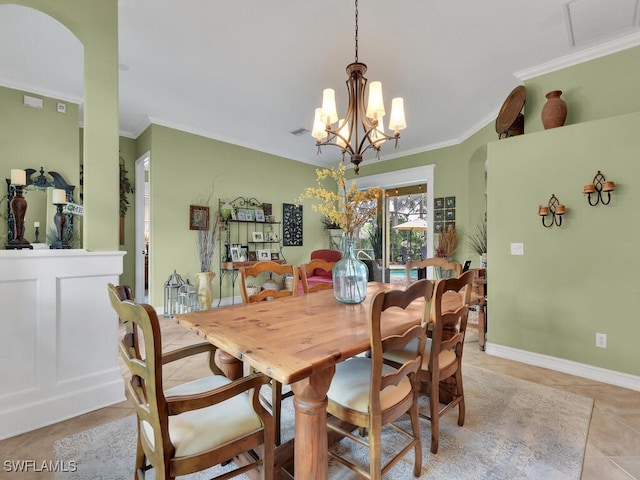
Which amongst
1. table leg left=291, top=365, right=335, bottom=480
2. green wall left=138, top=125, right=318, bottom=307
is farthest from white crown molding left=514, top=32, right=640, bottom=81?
green wall left=138, top=125, right=318, bottom=307

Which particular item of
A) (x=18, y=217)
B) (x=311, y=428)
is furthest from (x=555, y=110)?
(x=18, y=217)

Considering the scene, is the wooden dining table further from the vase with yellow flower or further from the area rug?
the area rug

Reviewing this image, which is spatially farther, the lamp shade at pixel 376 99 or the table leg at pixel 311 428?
the lamp shade at pixel 376 99

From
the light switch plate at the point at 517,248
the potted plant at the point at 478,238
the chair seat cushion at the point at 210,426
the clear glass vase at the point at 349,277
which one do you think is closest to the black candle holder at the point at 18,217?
the chair seat cushion at the point at 210,426

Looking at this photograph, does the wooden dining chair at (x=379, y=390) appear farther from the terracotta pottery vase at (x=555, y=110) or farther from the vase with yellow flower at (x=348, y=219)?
the terracotta pottery vase at (x=555, y=110)

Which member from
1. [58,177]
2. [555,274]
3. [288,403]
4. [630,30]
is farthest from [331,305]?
[58,177]

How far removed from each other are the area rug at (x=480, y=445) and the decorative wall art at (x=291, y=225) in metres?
4.10

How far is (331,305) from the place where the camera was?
187 cm

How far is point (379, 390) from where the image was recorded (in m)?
1.21

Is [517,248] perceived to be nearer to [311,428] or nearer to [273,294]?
[273,294]

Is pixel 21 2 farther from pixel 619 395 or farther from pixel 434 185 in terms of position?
pixel 434 185

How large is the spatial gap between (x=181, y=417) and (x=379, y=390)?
0.77m

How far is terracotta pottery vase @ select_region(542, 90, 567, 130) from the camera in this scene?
2777 mm

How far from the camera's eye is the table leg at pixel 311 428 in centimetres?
109
